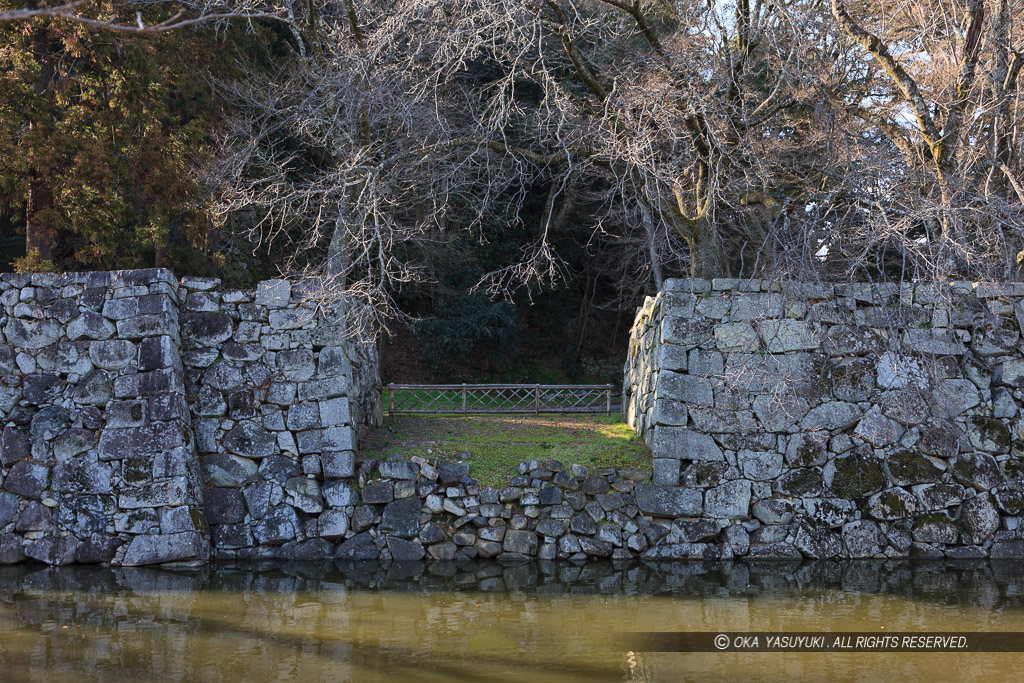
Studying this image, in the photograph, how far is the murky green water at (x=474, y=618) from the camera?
5203mm

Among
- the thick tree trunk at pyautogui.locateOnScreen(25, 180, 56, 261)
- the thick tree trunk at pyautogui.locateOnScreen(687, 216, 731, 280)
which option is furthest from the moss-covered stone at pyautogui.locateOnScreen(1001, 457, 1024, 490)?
the thick tree trunk at pyautogui.locateOnScreen(25, 180, 56, 261)

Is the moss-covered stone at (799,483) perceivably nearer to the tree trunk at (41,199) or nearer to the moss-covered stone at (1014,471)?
the moss-covered stone at (1014,471)

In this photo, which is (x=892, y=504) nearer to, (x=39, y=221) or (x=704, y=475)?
(x=704, y=475)

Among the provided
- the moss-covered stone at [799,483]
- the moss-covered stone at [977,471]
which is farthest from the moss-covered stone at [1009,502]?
the moss-covered stone at [799,483]

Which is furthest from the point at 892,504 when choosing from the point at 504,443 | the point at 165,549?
the point at 165,549

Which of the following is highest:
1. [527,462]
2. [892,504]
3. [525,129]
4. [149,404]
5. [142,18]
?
[142,18]

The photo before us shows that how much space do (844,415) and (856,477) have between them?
26.3 inches

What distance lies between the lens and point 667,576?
25.0 feet

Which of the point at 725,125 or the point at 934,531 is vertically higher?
the point at 725,125

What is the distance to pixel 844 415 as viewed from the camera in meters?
8.49

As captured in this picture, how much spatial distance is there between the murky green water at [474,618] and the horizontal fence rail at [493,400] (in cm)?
373

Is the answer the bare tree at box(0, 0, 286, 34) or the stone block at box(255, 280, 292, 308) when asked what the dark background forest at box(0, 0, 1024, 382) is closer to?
the bare tree at box(0, 0, 286, 34)

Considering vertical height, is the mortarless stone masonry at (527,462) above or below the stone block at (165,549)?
above

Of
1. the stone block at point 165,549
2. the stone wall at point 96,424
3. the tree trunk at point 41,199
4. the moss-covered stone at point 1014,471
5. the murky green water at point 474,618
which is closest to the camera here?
the murky green water at point 474,618
